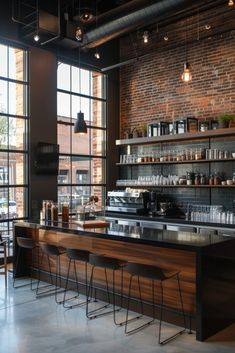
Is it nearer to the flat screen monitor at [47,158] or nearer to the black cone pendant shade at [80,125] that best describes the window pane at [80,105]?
the flat screen monitor at [47,158]

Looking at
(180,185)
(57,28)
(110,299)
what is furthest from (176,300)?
(57,28)

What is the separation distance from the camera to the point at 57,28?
6691 mm

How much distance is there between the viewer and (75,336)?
3793 mm

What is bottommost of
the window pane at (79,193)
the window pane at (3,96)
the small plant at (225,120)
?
the window pane at (79,193)

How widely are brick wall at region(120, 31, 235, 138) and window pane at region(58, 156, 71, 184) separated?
1.67 m

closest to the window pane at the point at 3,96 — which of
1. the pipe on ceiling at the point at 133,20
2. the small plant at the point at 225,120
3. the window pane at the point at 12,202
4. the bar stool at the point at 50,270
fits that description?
the window pane at the point at 12,202

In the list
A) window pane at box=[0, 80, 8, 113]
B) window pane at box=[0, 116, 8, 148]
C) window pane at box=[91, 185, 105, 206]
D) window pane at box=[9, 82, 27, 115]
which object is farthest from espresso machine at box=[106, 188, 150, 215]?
window pane at box=[0, 80, 8, 113]

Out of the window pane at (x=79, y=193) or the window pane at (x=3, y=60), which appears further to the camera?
the window pane at (x=79, y=193)

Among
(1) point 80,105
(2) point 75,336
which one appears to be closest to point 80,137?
(1) point 80,105

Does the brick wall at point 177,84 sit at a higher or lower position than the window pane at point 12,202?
higher

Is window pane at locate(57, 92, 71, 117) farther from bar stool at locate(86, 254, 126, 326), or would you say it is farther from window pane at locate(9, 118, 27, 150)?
bar stool at locate(86, 254, 126, 326)

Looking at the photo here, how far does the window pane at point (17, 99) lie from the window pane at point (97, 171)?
6.82 ft

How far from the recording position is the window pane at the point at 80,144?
812cm

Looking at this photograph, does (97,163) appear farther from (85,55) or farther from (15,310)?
(15,310)
